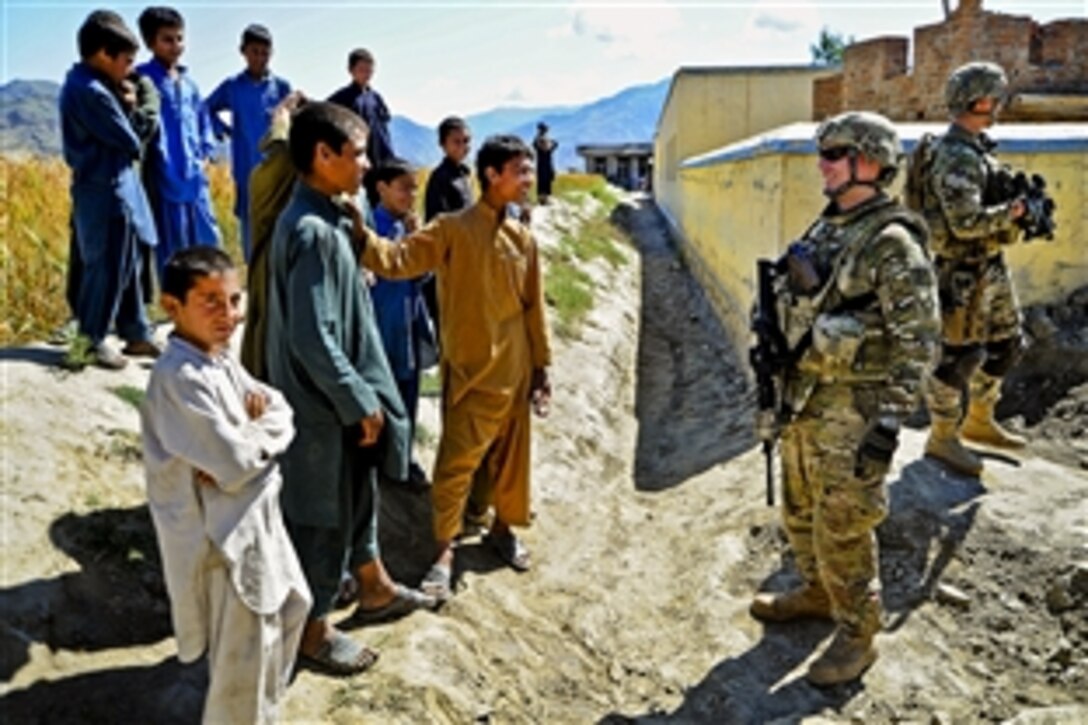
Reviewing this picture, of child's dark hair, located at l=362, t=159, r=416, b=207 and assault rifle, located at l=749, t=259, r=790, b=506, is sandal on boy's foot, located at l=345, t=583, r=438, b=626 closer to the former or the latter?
assault rifle, located at l=749, t=259, r=790, b=506

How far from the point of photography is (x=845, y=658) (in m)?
3.36

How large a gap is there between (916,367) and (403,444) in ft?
Answer: 6.00

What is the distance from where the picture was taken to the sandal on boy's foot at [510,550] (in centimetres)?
418

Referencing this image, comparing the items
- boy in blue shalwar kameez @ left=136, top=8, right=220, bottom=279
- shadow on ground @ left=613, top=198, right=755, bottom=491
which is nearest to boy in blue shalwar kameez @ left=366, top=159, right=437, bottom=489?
boy in blue shalwar kameez @ left=136, top=8, right=220, bottom=279

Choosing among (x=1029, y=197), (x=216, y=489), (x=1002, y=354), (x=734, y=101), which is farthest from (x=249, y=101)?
(x=734, y=101)

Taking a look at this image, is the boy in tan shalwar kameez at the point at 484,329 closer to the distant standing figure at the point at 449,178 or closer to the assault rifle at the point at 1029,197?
the distant standing figure at the point at 449,178

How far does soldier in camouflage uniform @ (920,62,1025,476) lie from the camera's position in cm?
432

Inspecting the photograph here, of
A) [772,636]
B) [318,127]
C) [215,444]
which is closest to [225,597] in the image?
[215,444]

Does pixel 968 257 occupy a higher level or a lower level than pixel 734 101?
lower

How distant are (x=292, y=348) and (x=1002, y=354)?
394 cm

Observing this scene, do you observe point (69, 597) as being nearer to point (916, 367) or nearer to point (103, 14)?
point (103, 14)

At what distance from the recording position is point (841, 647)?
11.1ft

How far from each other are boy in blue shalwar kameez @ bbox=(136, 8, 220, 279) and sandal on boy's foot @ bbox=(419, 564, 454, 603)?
226cm

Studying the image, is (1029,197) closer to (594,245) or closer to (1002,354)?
(1002,354)
